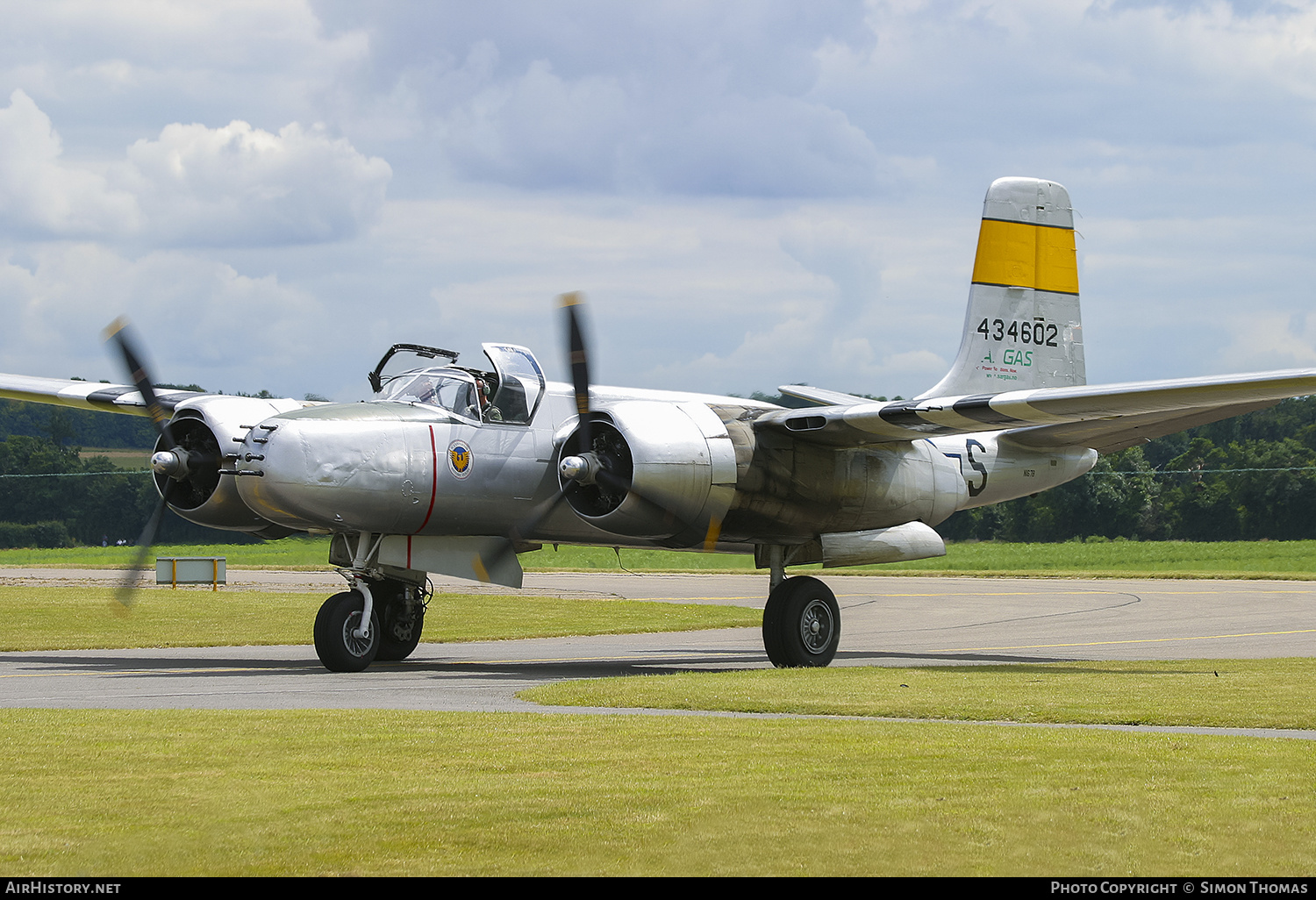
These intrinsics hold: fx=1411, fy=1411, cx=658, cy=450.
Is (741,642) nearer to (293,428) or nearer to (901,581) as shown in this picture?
(293,428)

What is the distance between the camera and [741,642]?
1074 inches

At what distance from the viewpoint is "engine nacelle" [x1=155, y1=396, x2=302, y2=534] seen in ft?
61.0

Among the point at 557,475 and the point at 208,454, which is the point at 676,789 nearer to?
the point at 557,475

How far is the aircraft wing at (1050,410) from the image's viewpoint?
17.2m

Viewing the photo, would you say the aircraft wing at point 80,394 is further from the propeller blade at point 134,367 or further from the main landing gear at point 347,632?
the main landing gear at point 347,632

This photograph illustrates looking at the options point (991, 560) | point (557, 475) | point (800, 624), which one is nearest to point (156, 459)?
point (557, 475)

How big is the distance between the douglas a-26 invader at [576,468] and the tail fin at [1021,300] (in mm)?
1958

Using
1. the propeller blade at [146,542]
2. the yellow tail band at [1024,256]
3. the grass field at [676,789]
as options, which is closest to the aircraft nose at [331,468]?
the propeller blade at [146,542]

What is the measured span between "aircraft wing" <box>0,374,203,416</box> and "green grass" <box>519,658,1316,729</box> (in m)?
10.2

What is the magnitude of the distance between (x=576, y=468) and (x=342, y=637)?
151 inches
